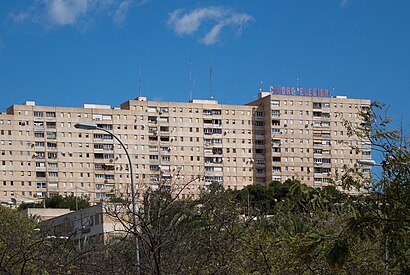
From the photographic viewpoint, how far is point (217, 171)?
412 feet

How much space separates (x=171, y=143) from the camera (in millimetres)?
124875

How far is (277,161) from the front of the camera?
415ft

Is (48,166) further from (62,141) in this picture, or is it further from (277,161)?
(277,161)

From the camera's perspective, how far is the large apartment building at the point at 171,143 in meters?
119

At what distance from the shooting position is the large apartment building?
389 feet

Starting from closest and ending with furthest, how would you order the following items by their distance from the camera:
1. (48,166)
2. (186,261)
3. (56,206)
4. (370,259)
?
1. (370,259)
2. (186,261)
3. (56,206)
4. (48,166)

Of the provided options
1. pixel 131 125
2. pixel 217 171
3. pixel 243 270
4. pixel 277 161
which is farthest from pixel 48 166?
pixel 243 270

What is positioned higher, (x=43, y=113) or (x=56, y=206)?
(x=43, y=113)

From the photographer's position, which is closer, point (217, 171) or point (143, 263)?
point (143, 263)

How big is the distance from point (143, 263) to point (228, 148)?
355 feet

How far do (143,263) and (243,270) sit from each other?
2428mm

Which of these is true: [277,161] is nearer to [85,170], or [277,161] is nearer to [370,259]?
[85,170]

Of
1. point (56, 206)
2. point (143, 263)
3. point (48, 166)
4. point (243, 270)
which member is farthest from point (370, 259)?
point (48, 166)

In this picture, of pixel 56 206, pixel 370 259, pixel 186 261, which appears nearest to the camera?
pixel 370 259
